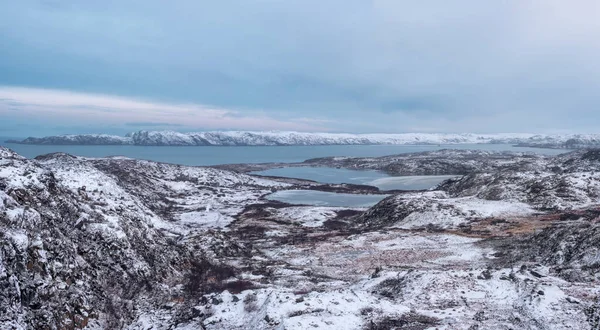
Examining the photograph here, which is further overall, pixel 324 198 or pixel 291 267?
pixel 324 198

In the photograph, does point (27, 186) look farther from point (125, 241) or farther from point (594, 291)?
point (594, 291)

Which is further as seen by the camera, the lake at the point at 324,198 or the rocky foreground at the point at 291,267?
the lake at the point at 324,198

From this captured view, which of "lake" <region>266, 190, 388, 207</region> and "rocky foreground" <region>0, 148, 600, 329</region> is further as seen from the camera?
"lake" <region>266, 190, 388, 207</region>

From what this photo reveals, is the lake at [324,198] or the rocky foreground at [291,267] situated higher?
the rocky foreground at [291,267]

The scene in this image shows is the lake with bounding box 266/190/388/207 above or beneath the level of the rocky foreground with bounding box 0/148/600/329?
beneath

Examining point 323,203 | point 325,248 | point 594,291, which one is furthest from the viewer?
point 323,203

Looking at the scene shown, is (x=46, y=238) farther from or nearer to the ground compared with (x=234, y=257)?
farther from the ground

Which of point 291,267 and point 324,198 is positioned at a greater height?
point 291,267

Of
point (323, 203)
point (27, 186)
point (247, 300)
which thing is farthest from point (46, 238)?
point (323, 203)
